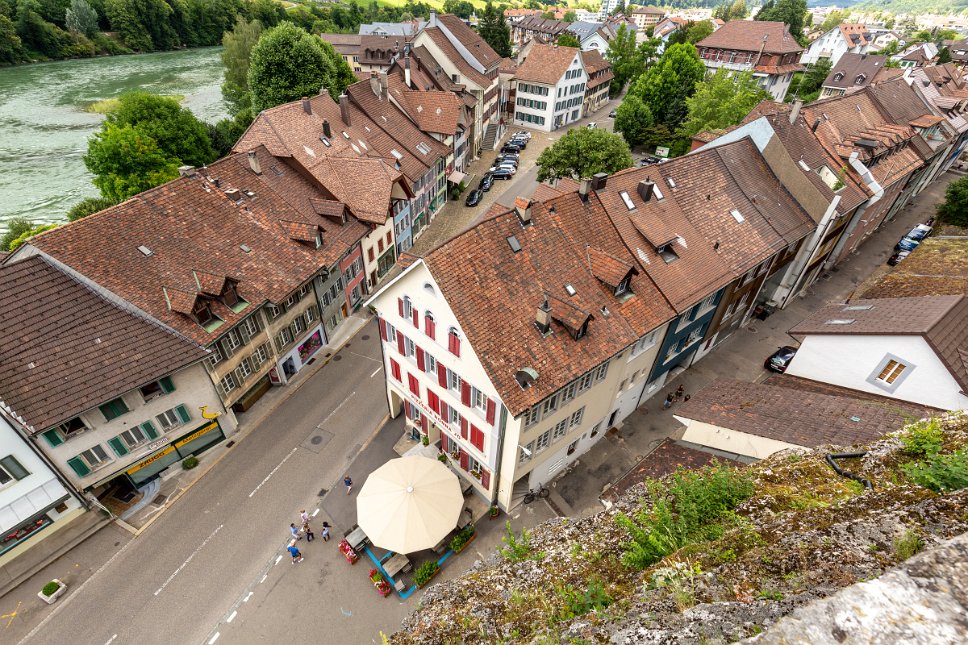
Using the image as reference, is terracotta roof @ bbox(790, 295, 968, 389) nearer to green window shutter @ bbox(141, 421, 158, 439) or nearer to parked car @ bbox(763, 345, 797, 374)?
parked car @ bbox(763, 345, 797, 374)

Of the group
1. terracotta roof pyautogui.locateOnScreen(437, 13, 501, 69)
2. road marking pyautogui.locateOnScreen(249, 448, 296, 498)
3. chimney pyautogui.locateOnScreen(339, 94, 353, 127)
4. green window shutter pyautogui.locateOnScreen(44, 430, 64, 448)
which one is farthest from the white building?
terracotta roof pyautogui.locateOnScreen(437, 13, 501, 69)

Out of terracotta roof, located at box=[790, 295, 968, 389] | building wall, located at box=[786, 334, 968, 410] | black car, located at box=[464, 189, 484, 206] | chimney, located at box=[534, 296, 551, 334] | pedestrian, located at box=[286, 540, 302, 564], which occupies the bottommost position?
pedestrian, located at box=[286, 540, 302, 564]

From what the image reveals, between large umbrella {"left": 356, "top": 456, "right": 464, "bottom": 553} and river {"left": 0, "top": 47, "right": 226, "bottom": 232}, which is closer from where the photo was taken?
large umbrella {"left": 356, "top": 456, "right": 464, "bottom": 553}

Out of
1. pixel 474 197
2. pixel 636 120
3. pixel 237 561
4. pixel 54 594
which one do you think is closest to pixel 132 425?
pixel 54 594

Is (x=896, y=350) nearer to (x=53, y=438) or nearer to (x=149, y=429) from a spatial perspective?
(x=149, y=429)

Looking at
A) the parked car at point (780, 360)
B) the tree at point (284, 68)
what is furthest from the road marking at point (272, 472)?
the tree at point (284, 68)

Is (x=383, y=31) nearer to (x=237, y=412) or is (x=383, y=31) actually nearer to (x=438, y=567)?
(x=237, y=412)

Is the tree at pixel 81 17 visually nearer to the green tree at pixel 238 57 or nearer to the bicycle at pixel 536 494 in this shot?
the green tree at pixel 238 57

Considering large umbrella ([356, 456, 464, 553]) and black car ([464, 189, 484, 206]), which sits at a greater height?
black car ([464, 189, 484, 206])
